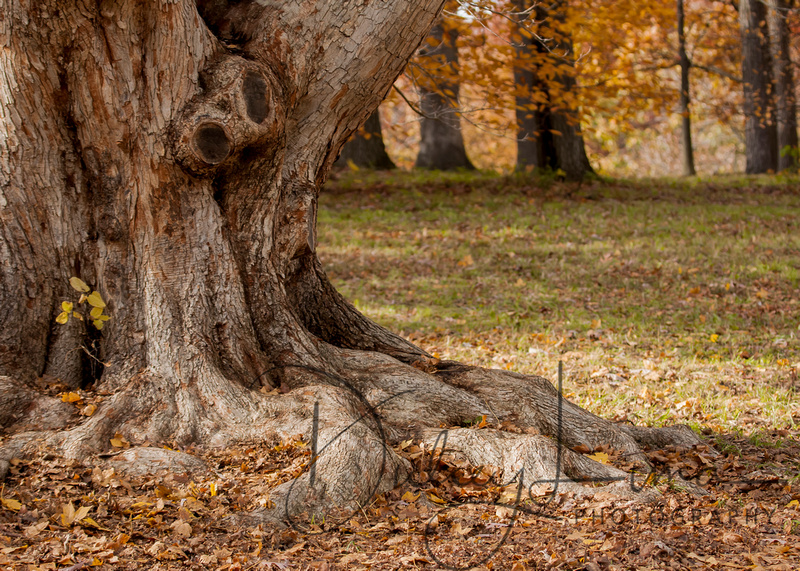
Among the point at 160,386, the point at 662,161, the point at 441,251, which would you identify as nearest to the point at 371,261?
the point at 441,251

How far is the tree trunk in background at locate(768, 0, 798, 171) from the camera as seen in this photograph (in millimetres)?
15812

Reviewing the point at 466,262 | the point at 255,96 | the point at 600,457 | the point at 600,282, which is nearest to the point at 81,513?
the point at 255,96

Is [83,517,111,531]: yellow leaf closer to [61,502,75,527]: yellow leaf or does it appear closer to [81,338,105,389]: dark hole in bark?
[61,502,75,527]: yellow leaf

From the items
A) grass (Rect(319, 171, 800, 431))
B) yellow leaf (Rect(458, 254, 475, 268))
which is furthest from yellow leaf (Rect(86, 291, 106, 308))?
yellow leaf (Rect(458, 254, 475, 268))

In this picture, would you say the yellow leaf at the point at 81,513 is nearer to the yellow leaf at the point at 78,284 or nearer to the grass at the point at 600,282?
the yellow leaf at the point at 78,284

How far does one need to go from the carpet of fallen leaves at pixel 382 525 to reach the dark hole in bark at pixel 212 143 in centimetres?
136

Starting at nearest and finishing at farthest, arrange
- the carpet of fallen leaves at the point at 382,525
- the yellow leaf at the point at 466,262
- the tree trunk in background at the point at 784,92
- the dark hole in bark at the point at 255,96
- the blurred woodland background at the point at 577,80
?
the carpet of fallen leaves at the point at 382,525, the dark hole in bark at the point at 255,96, the yellow leaf at the point at 466,262, the blurred woodland background at the point at 577,80, the tree trunk in background at the point at 784,92

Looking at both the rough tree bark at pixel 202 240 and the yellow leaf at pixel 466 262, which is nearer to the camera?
the rough tree bark at pixel 202 240

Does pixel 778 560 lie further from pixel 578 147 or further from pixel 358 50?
pixel 578 147

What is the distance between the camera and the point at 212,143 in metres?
3.17

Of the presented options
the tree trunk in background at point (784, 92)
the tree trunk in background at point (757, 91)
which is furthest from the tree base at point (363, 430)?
the tree trunk in background at point (784, 92)

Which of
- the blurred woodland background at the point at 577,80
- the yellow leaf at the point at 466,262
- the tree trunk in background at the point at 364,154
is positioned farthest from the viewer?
the tree trunk in background at the point at 364,154

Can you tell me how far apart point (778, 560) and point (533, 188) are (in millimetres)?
10672

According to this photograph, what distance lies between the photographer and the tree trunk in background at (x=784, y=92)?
15.8m
